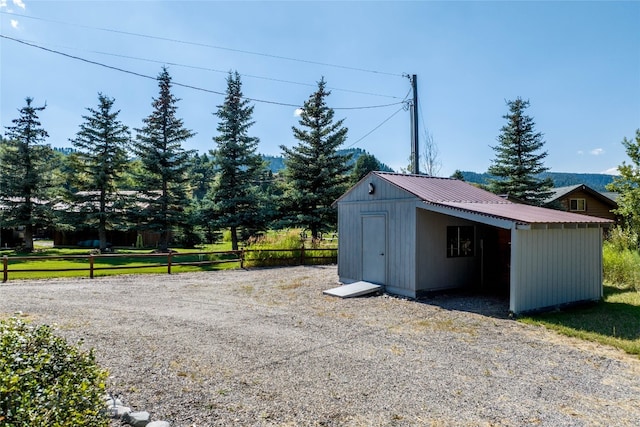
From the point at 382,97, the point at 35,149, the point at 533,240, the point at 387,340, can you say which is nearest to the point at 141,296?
the point at 387,340

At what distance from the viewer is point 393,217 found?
8953mm

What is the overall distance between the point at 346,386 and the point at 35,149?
79.6 feet

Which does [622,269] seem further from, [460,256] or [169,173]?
[169,173]

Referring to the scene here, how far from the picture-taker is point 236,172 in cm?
1909

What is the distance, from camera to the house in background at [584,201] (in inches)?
1019

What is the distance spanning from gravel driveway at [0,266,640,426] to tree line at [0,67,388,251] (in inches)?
438

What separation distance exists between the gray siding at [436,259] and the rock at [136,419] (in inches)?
253

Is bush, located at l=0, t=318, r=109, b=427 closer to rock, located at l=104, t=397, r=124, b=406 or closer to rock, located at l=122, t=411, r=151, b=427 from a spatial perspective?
rock, located at l=122, t=411, r=151, b=427

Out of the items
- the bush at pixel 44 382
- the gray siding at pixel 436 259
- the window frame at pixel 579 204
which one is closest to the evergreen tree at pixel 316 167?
the gray siding at pixel 436 259

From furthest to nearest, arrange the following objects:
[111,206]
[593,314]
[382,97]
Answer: [111,206] < [382,97] < [593,314]

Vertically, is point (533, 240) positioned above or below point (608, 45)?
below

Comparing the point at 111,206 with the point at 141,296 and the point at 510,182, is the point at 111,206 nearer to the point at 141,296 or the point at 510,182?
the point at 141,296

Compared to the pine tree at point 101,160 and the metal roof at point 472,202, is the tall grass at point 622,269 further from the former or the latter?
the pine tree at point 101,160

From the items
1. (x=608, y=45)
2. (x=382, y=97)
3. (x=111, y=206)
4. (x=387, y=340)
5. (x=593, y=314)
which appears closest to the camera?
(x=387, y=340)
